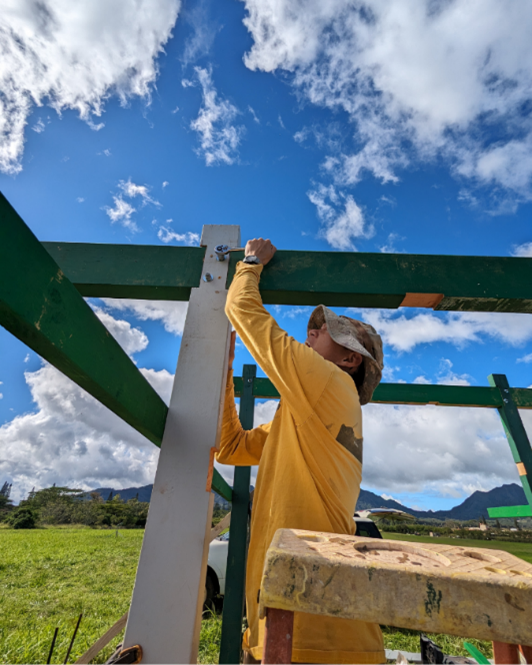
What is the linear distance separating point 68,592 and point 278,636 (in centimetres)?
955

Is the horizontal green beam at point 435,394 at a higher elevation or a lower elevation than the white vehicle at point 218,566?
higher

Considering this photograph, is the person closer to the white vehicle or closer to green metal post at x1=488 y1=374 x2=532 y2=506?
green metal post at x1=488 y1=374 x2=532 y2=506

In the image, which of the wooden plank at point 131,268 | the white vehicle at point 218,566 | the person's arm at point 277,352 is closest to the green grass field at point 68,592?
the white vehicle at point 218,566

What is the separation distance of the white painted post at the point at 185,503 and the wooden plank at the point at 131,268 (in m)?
0.10

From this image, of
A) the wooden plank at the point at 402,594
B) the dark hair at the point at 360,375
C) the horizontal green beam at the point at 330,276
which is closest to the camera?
the wooden plank at the point at 402,594

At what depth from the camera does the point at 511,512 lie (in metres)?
3.11

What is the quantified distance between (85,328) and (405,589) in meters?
0.63

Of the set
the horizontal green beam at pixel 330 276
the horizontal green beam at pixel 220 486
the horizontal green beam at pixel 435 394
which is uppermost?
the horizontal green beam at pixel 435 394

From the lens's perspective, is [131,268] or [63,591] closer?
[131,268]

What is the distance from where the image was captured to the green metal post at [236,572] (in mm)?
2186

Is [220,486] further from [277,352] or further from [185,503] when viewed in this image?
[277,352]

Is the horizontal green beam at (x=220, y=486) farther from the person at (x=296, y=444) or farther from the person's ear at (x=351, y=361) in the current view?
the person's ear at (x=351, y=361)

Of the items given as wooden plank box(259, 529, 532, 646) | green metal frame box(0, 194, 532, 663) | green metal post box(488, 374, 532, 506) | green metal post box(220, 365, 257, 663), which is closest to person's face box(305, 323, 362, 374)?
green metal frame box(0, 194, 532, 663)

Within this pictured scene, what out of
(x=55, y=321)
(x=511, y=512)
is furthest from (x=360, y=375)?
(x=511, y=512)
